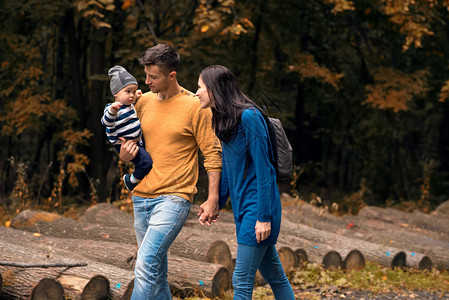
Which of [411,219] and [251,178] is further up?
[251,178]

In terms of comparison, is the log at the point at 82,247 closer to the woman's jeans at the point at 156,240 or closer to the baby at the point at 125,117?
the woman's jeans at the point at 156,240

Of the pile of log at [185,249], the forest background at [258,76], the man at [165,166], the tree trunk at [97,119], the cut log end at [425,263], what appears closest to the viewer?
the man at [165,166]

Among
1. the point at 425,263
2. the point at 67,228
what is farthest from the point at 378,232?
the point at 67,228

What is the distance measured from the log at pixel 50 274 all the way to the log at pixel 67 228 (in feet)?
4.30

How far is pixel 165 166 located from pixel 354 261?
3.91 metres

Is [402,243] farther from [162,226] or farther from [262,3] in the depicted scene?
[262,3]

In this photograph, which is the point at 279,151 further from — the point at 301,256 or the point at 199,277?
the point at 301,256

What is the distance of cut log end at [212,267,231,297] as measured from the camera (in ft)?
18.4

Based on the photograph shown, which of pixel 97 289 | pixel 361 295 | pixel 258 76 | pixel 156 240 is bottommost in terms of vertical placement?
pixel 361 295

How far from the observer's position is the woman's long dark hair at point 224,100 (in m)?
3.73

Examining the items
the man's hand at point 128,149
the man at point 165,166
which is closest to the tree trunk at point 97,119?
the man at point 165,166

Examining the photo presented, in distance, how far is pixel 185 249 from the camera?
627 centimetres

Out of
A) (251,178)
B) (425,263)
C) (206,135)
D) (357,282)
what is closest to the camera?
(251,178)

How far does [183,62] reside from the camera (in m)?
11.6
